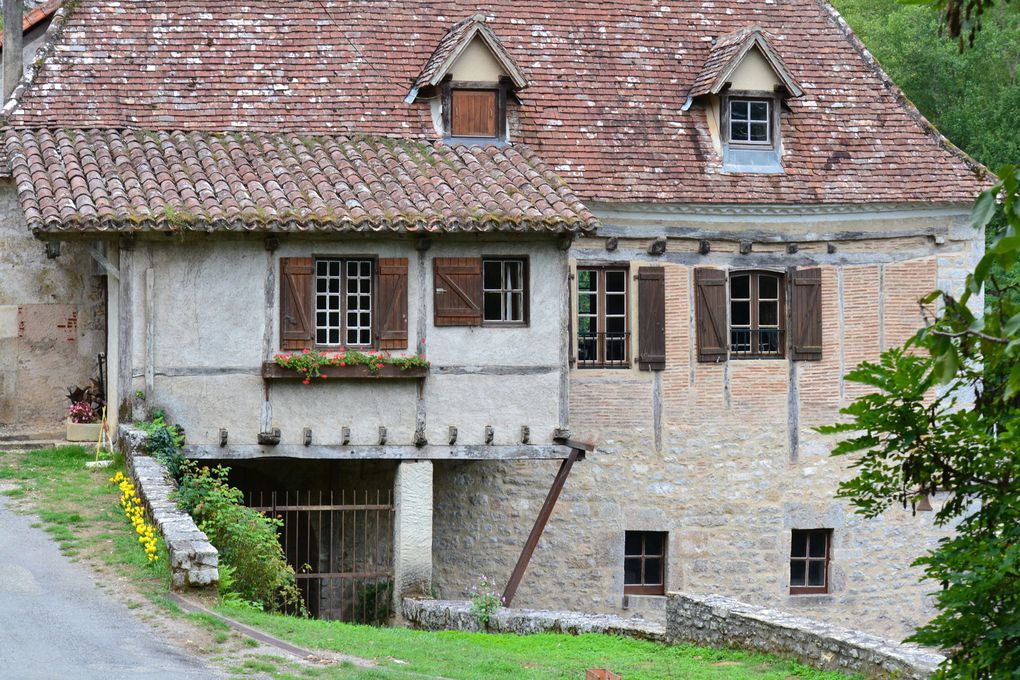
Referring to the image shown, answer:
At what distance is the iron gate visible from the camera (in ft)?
52.4

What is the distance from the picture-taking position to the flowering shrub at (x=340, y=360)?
50.6 ft

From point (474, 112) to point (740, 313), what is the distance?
4.41 m

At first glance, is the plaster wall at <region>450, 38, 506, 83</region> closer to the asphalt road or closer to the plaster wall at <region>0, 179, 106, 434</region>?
the plaster wall at <region>0, 179, 106, 434</region>

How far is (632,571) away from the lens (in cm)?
1892

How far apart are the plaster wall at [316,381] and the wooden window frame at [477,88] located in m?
2.18

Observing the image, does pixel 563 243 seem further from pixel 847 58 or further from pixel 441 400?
pixel 847 58

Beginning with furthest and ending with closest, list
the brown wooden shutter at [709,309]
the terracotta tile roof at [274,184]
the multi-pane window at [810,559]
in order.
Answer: the multi-pane window at [810,559] → the brown wooden shutter at [709,309] → the terracotta tile roof at [274,184]

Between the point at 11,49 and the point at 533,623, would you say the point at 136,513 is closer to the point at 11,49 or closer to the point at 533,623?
the point at 533,623

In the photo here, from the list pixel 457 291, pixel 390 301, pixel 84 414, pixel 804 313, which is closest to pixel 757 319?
pixel 804 313

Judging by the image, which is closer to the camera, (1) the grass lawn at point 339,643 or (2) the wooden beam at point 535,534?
(1) the grass lawn at point 339,643

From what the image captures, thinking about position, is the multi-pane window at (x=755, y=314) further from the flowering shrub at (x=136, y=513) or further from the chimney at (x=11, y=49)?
the chimney at (x=11, y=49)

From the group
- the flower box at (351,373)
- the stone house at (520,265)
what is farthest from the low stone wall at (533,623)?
the flower box at (351,373)

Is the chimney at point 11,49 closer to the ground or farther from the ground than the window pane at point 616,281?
A: farther from the ground

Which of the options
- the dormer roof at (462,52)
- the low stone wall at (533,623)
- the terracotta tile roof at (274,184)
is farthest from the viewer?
the dormer roof at (462,52)
